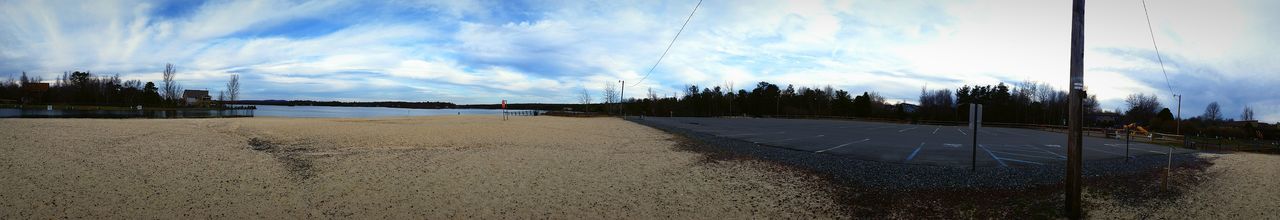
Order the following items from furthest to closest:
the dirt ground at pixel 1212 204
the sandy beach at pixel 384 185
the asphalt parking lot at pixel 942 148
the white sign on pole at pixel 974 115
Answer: the asphalt parking lot at pixel 942 148 → the white sign on pole at pixel 974 115 → the sandy beach at pixel 384 185 → the dirt ground at pixel 1212 204

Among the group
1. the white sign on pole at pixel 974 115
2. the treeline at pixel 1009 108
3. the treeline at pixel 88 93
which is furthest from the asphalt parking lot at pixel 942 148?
the treeline at pixel 88 93

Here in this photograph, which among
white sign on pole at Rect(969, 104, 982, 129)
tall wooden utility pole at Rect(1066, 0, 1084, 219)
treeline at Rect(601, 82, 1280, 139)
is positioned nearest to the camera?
tall wooden utility pole at Rect(1066, 0, 1084, 219)

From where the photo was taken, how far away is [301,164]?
12.2 m

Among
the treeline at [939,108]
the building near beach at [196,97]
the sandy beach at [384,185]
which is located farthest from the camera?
the building near beach at [196,97]

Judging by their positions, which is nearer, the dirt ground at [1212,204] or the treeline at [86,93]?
the dirt ground at [1212,204]

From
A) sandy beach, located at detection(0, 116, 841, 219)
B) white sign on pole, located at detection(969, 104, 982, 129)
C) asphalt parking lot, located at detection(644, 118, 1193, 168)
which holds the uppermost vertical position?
white sign on pole, located at detection(969, 104, 982, 129)

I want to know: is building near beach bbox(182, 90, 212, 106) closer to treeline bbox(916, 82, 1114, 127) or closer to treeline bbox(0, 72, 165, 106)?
treeline bbox(0, 72, 165, 106)

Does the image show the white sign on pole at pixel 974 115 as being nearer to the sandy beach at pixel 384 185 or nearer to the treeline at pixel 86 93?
the sandy beach at pixel 384 185

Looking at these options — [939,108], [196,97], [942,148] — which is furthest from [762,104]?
[196,97]

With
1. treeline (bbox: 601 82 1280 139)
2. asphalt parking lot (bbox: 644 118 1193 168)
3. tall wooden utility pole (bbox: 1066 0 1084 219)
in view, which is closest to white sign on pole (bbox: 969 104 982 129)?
asphalt parking lot (bbox: 644 118 1193 168)

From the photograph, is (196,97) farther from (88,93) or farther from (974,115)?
(974,115)

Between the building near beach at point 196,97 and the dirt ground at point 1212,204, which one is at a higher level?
the building near beach at point 196,97

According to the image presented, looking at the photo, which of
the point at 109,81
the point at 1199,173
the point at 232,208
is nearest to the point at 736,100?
the point at 1199,173

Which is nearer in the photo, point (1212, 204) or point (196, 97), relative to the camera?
point (1212, 204)
